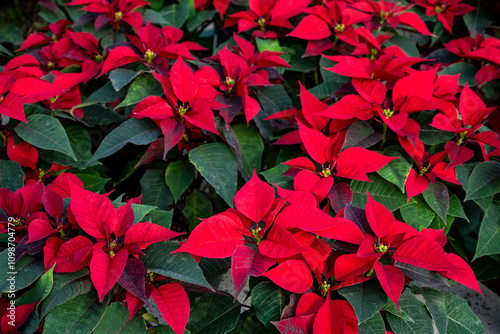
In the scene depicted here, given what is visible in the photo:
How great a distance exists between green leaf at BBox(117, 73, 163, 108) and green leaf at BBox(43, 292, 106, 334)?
0.46m

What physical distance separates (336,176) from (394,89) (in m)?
0.22

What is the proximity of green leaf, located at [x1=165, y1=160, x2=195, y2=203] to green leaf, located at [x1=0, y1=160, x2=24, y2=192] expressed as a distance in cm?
31

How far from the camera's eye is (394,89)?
38.7 inches

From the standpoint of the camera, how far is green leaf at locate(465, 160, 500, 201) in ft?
3.08

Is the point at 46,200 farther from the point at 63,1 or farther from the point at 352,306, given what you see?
the point at 63,1

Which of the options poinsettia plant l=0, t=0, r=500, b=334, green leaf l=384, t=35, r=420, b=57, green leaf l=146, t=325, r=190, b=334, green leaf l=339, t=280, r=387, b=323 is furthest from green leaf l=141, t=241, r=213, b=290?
green leaf l=384, t=35, r=420, b=57

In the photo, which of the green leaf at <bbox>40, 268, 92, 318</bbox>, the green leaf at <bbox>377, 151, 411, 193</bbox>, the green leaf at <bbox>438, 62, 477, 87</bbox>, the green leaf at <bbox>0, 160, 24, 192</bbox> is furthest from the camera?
the green leaf at <bbox>438, 62, 477, 87</bbox>

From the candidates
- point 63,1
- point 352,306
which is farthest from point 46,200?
point 63,1

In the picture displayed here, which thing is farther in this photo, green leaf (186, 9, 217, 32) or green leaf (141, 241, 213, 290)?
green leaf (186, 9, 217, 32)

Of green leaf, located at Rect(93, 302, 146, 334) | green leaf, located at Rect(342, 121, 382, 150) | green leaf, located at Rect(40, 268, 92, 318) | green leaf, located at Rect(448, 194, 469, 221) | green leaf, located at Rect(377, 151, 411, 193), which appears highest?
green leaf, located at Rect(342, 121, 382, 150)

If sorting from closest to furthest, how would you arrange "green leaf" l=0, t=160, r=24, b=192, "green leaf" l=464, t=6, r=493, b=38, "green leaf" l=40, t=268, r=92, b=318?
"green leaf" l=40, t=268, r=92, b=318, "green leaf" l=0, t=160, r=24, b=192, "green leaf" l=464, t=6, r=493, b=38

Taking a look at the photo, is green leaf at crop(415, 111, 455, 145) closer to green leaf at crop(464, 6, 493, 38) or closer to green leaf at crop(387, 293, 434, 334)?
green leaf at crop(387, 293, 434, 334)

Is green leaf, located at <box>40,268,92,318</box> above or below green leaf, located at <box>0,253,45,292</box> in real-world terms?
above

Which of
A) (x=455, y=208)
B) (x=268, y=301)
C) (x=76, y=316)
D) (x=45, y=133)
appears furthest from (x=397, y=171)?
Answer: (x=45, y=133)
